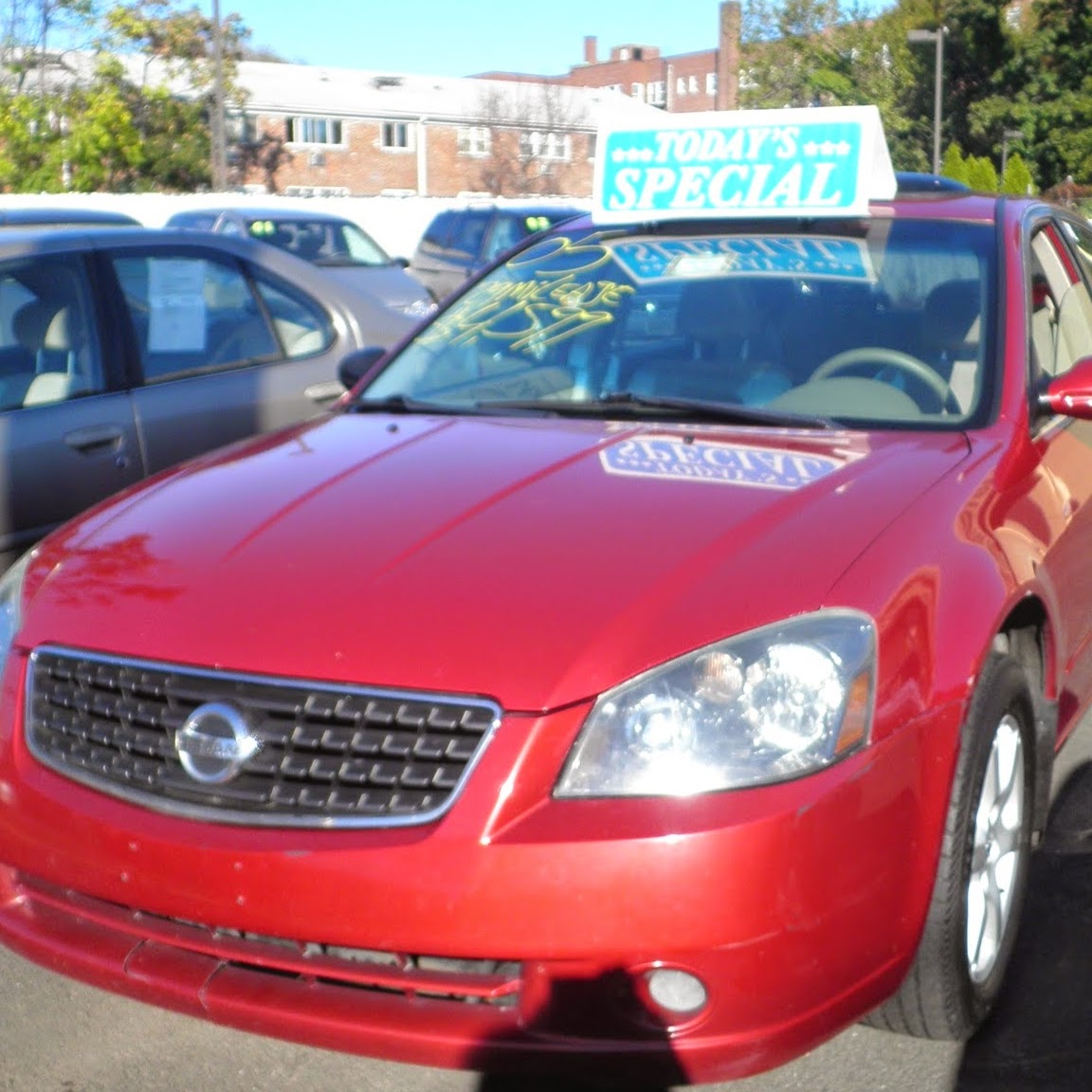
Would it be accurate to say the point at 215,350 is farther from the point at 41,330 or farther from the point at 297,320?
the point at 41,330

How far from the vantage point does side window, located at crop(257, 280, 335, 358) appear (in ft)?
20.8

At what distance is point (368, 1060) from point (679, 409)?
62.5 inches

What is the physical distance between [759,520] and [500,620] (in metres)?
0.55

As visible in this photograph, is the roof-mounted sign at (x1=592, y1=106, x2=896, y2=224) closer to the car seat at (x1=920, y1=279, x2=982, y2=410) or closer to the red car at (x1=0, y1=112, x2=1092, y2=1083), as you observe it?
the car seat at (x1=920, y1=279, x2=982, y2=410)

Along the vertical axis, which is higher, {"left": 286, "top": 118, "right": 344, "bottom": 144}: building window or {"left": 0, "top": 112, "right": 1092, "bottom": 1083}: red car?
{"left": 286, "top": 118, "right": 344, "bottom": 144}: building window

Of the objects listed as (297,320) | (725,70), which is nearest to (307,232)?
(297,320)

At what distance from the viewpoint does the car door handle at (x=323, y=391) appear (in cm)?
610

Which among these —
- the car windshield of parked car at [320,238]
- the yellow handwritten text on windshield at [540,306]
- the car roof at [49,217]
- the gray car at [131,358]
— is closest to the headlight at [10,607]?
the yellow handwritten text on windshield at [540,306]

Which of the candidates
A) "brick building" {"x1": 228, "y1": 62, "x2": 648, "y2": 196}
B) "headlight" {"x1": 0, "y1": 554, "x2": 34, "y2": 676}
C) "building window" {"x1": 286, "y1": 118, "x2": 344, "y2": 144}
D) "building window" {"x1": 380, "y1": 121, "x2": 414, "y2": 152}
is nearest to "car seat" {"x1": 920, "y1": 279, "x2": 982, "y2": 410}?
"headlight" {"x1": 0, "y1": 554, "x2": 34, "y2": 676}

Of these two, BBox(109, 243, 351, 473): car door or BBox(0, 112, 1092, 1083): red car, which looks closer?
BBox(0, 112, 1092, 1083): red car

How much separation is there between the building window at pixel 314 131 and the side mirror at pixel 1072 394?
201ft

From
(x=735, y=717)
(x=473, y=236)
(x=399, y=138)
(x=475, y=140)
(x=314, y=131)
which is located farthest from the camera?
(x=475, y=140)

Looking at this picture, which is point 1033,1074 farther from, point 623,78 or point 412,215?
point 623,78

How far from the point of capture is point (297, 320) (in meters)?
6.43
